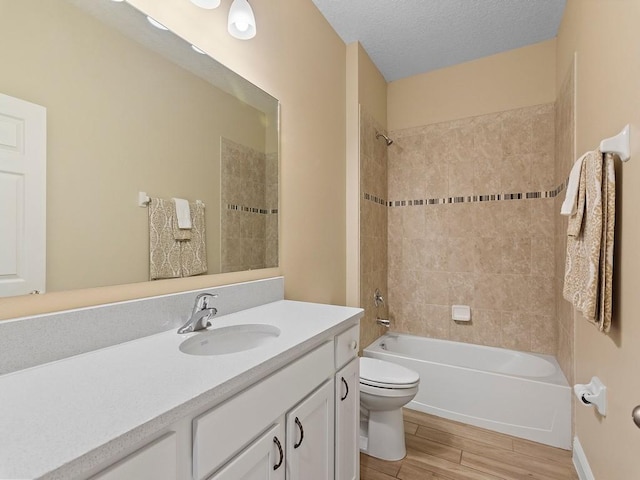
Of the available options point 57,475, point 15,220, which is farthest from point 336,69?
point 57,475

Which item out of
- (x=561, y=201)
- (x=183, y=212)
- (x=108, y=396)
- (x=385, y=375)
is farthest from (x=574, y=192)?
(x=108, y=396)

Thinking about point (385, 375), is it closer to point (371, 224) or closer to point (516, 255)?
point (371, 224)

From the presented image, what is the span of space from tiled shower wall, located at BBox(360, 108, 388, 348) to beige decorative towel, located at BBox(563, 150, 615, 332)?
1.40 m

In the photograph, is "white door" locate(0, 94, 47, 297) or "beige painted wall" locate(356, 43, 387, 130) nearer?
"white door" locate(0, 94, 47, 297)

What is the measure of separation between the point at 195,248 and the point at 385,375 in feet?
4.14

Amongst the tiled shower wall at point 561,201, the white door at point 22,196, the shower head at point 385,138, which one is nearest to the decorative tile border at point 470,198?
the tiled shower wall at point 561,201

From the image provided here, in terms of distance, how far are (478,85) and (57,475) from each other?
325 centimetres

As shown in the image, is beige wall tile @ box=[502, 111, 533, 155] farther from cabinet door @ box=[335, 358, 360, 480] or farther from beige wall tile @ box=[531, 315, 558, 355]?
cabinet door @ box=[335, 358, 360, 480]

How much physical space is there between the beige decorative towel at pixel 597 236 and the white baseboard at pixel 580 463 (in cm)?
87

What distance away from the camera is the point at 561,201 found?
212cm

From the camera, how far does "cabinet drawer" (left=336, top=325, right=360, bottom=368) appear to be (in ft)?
4.20

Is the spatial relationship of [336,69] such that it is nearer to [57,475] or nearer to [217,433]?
[217,433]

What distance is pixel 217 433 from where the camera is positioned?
72 centimetres

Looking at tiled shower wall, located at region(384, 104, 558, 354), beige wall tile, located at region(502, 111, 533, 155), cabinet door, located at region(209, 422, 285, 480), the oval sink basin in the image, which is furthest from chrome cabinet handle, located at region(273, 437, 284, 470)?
beige wall tile, located at region(502, 111, 533, 155)
